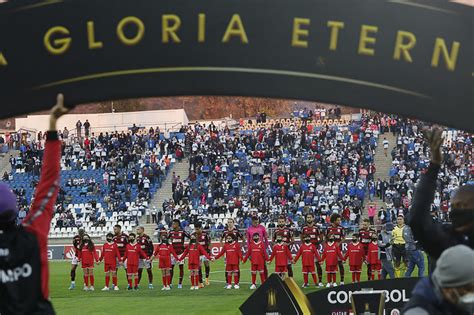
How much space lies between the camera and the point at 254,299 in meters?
8.66

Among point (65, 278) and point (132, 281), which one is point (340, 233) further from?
point (65, 278)

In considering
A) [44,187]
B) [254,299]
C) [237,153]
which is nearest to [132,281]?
[254,299]

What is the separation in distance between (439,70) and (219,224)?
3470 cm

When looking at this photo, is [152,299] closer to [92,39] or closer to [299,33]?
[92,39]

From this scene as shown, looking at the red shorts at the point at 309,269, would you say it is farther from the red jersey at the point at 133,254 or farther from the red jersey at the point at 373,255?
the red jersey at the point at 133,254

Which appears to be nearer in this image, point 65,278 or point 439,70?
point 439,70

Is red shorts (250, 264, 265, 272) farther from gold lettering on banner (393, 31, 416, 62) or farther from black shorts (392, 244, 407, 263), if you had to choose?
gold lettering on banner (393, 31, 416, 62)

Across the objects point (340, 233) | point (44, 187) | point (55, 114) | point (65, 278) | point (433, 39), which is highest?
point (433, 39)

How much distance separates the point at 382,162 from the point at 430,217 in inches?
1608

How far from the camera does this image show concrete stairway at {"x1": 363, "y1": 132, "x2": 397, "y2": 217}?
4047 cm

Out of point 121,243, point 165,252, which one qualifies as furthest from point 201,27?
point 121,243

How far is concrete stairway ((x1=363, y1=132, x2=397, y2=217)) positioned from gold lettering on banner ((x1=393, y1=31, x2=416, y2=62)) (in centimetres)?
3555

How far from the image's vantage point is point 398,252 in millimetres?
21703

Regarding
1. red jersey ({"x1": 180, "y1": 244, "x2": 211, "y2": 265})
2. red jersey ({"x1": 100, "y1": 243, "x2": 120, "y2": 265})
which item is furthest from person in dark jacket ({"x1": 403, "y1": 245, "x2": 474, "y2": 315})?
red jersey ({"x1": 100, "y1": 243, "x2": 120, "y2": 265})
